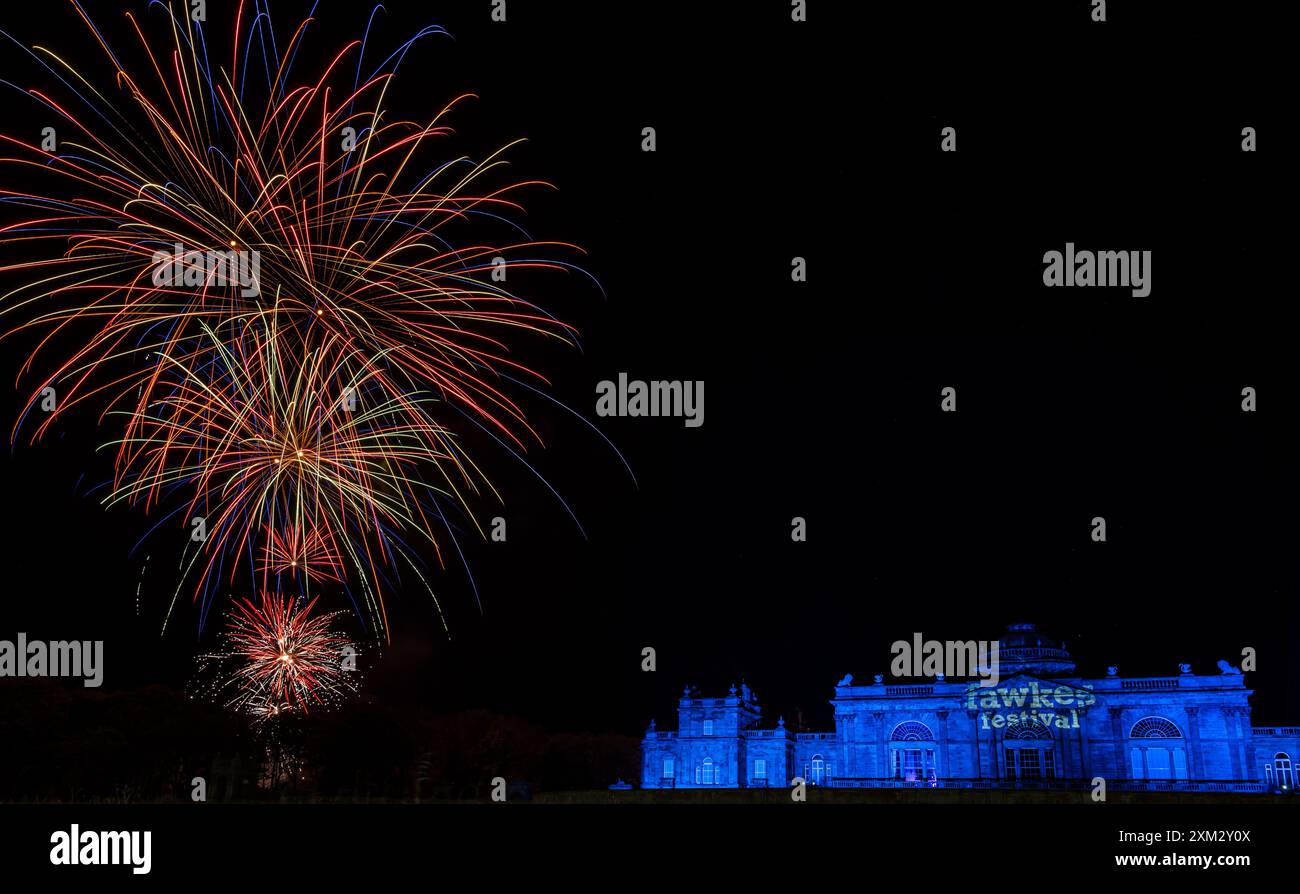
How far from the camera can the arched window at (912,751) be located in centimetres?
6931

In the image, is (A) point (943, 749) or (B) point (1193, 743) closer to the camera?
(B) point (1193, 743)

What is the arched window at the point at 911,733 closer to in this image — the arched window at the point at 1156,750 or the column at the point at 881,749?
the column at the point at 881,749

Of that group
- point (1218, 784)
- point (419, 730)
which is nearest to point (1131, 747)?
point (1218, 784)

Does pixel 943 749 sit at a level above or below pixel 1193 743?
below

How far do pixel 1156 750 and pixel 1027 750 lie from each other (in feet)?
22.8

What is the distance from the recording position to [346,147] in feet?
82.1

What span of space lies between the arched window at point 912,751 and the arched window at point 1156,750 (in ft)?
36.8

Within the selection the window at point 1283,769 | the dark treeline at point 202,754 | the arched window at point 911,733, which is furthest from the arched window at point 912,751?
the dark treeline at point 202,754

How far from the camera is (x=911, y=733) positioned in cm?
7019

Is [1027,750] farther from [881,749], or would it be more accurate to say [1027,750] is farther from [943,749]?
[881,749]

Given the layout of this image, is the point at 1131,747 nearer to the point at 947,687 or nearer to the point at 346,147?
the point at 947,687

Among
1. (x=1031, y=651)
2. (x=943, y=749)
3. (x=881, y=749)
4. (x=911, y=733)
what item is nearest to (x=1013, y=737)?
(x=943, y=749)

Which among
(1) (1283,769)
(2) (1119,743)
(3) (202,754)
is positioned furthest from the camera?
(2) (1119,743)

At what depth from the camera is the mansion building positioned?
206ft
